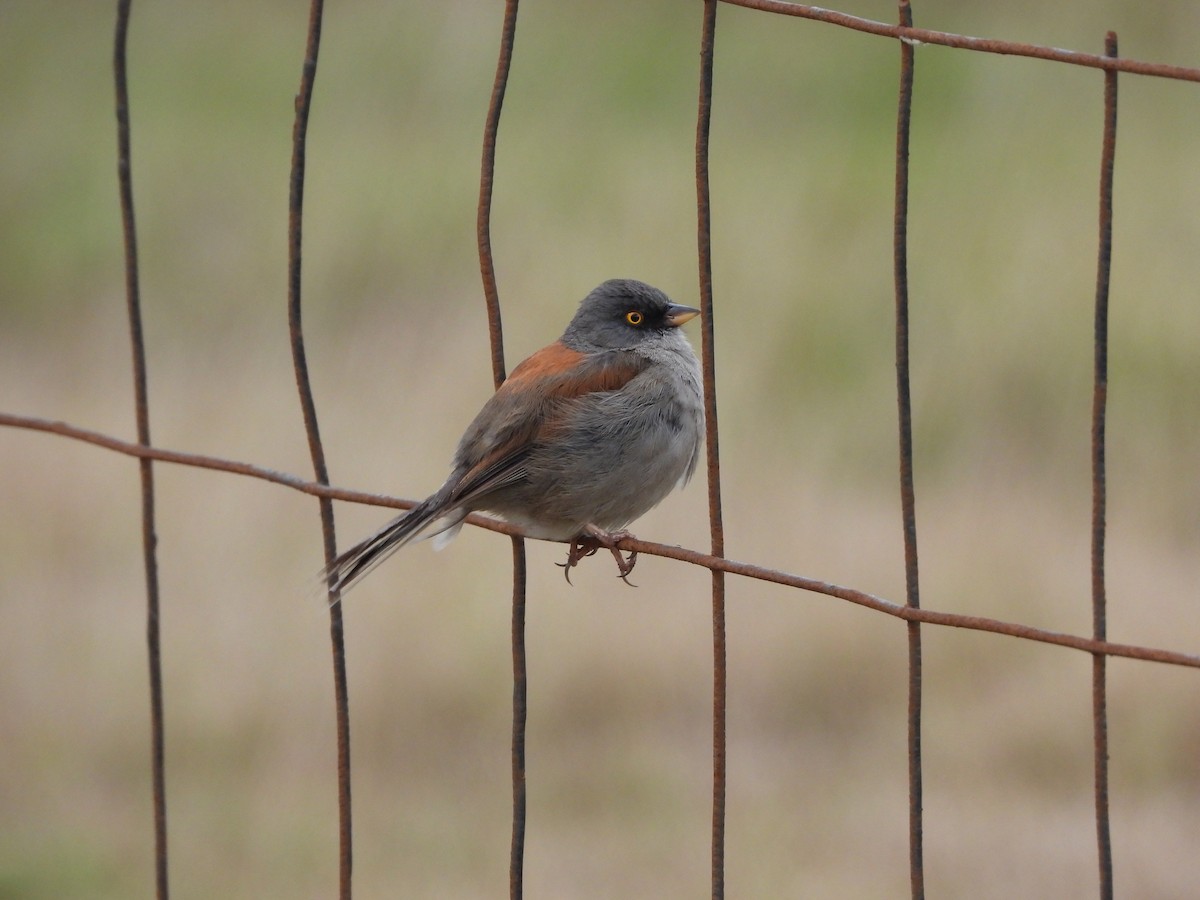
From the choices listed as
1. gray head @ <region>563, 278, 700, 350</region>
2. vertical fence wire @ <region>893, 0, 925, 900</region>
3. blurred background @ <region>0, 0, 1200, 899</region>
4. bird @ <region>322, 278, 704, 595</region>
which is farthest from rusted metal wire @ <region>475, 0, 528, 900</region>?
blurred background @ <region>0, 0, 1200, 899</region>

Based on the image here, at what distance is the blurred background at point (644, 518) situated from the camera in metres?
5.86

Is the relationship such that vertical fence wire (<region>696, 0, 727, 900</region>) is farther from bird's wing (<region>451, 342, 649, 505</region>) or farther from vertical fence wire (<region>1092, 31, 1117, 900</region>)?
bird's wing (<region>451, 342, 649, 505</region>)

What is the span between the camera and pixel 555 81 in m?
9.60

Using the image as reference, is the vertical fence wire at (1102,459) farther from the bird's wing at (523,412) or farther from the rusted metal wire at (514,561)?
the bird's wing at (523,412)

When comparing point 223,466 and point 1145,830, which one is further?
point 1145,830

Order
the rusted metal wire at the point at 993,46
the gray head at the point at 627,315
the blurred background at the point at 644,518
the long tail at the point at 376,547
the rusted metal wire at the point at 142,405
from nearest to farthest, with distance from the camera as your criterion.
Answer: the rusted metal wire at the point at 993,46, the long tail at the point at 376,547, the rusted metal wire at the point at 142,405, the gray head at the point at 627,315, the blurred background at the point at 644,518

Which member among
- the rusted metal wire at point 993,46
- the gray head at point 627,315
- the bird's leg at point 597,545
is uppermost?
the gray head at point 627,315

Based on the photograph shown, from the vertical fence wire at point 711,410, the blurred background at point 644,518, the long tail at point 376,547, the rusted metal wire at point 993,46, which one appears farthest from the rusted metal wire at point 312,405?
the blurred background at point 644,518

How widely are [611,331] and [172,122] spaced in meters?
6.56

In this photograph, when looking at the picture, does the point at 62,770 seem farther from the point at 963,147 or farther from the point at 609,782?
the point at 963,147

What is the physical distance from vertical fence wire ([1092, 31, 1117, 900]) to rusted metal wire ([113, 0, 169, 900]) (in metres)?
2.03

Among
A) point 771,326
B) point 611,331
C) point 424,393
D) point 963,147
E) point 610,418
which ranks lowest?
point 610,418

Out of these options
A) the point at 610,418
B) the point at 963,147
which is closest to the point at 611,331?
the point at 610,418

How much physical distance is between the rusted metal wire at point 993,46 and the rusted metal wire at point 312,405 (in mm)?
931
